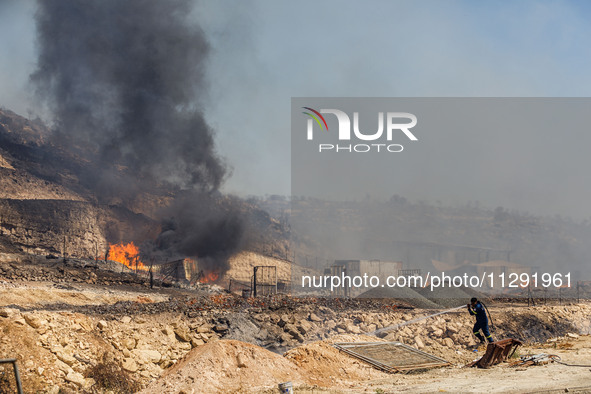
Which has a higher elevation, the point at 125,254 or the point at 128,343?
the point at 125,254

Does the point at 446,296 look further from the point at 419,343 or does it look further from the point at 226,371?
the point at 226,371

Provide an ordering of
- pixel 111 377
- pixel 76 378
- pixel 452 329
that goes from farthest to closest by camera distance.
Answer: pixel 452 329 → pixel 111 377 → pixel 76 378

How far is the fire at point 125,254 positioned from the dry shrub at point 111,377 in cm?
4398

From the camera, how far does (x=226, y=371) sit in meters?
11.7

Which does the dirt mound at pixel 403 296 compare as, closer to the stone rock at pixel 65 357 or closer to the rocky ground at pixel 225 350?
the rocky ground at pixel 225 350

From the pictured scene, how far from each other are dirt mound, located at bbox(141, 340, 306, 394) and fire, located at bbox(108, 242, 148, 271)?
45226 millimetres

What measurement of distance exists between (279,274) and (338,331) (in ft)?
152

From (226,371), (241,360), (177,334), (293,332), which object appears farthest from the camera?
(293,332)

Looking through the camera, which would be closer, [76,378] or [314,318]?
[76,378]

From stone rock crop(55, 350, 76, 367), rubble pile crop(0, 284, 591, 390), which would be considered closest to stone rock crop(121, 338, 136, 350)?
rubble pile crop(0, 284, 591, 390)

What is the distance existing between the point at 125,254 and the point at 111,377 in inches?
1915

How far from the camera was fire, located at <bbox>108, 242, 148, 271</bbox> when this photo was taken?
56.2 m

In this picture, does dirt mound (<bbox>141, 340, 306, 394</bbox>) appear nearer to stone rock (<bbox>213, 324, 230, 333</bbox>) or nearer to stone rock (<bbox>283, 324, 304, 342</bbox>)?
stone rock (<bbox>213, 324, 230, 333</bbox>)

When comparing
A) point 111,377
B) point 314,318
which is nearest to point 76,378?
point 111,377
